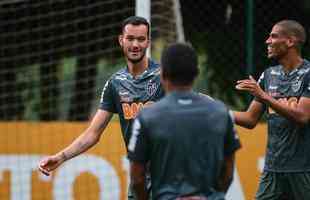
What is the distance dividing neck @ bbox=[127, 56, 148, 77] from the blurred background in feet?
11.1

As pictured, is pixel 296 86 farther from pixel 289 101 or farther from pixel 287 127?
pixel 287 127

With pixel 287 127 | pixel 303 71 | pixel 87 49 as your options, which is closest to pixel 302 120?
pixel 287 127

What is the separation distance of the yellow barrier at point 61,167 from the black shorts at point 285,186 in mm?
2722

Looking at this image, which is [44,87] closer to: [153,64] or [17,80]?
[17,80]

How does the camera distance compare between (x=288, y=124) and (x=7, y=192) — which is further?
(x=7, y=192)

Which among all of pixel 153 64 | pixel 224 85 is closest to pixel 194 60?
pixel 153 64

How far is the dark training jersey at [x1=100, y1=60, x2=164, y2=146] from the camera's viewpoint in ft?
21.2

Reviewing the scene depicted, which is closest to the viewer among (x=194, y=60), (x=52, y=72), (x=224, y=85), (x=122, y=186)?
(x=194, y=60)

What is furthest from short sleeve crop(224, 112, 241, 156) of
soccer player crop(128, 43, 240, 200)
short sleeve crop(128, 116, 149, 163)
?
short sleeve crop(128, 116, 149, 163)

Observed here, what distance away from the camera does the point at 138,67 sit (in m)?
6.60

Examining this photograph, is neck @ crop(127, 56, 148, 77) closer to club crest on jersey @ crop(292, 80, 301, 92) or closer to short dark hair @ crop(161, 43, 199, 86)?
club crest on jersey @ crop(292, 80, 301, 92)

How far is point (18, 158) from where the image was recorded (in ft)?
33.2

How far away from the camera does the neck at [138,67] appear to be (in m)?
6.59

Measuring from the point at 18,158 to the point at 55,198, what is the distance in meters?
0.63
